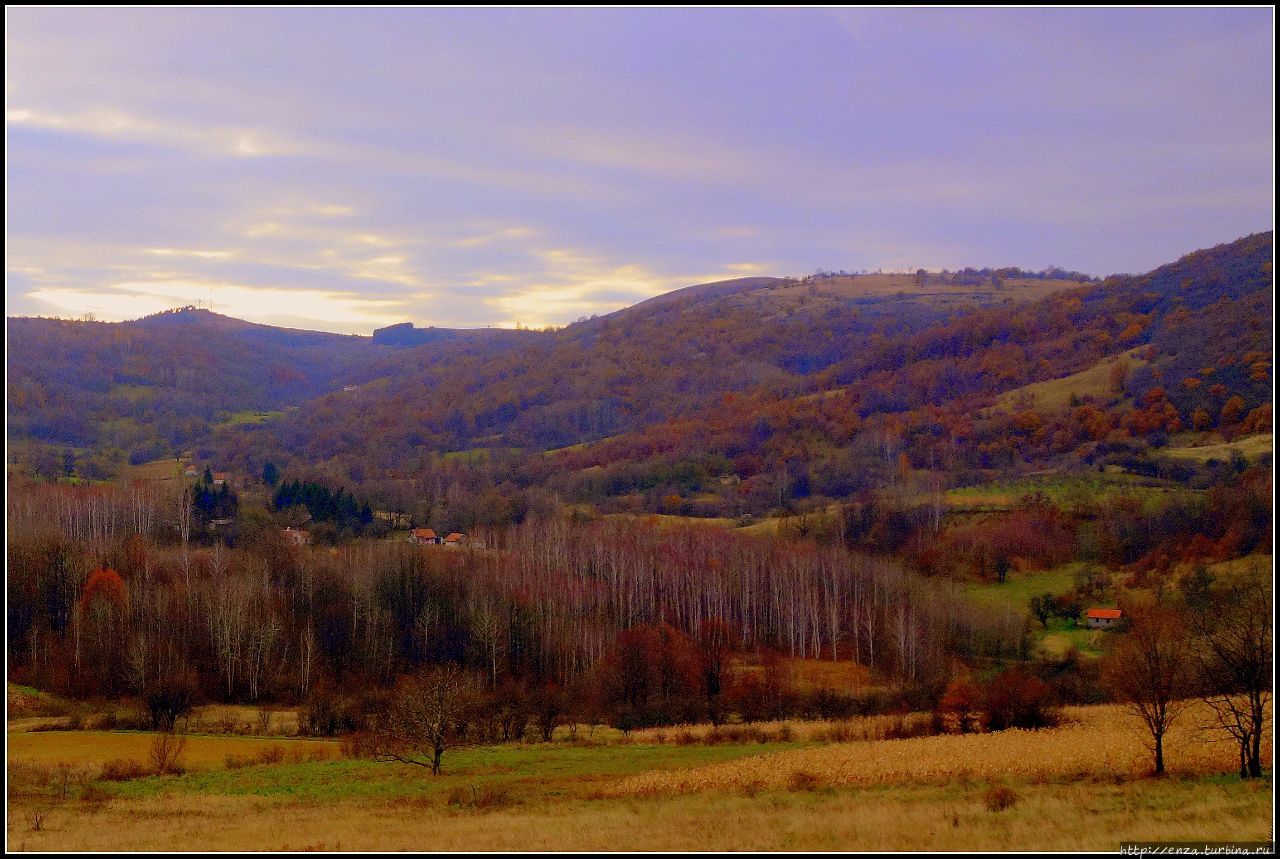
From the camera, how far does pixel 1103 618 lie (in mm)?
62469

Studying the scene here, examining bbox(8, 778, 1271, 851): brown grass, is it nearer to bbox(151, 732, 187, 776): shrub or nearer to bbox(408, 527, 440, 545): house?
bbox(151, 732, 187, 776): shrub

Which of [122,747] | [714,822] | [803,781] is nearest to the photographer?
[714,822]

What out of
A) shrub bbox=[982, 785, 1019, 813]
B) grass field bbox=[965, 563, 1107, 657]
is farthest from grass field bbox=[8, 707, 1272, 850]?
grass field bbox=[965, 563, 1107, 657]

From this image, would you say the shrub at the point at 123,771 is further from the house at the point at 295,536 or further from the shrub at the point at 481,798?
the house at the point at 295,536

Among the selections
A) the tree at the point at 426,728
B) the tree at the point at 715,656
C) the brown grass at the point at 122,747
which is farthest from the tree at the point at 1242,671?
the brown grass at the point at 122,747

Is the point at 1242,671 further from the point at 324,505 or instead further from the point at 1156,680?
the point at 324,505

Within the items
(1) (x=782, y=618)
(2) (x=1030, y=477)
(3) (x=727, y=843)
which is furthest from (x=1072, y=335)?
(3) (x=727, y=843)

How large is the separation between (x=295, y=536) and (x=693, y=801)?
57.9 metres

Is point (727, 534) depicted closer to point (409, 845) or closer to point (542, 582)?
point (542, 582)

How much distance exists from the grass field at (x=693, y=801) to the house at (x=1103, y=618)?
1149 inches

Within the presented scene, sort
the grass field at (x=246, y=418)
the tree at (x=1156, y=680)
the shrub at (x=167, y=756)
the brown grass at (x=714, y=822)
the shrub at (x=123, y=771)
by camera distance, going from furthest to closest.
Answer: the grass field at (x=246, y=418) → the shrub at (x=167, y=756) → the shrub at (x=123, y=771) → the tree at (x=1156, y=680) → the brown grass at (x=714, y=822)

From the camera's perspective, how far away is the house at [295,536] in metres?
74.0

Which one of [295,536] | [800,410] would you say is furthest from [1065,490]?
[295,536]

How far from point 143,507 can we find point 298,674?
31.3 metres
